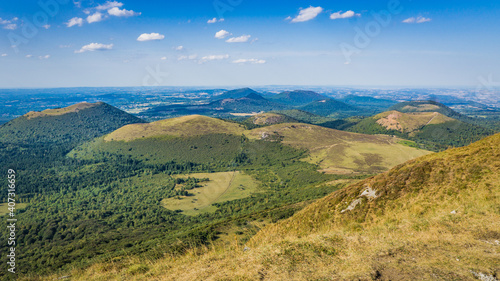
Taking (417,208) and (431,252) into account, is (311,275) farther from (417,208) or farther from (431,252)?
(417,208)

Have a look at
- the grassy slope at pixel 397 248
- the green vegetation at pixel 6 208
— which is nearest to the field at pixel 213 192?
the green vegetation at pixel 6 208

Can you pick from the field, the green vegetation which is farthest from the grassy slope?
the green vegetation

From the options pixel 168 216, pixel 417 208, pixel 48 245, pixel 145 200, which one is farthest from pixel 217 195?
pixel 417 208

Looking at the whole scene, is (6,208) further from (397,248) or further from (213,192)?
(397,248)

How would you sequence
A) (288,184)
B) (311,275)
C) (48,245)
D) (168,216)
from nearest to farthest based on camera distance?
(311,275) < (48,245) < (168,216) < (288,184)

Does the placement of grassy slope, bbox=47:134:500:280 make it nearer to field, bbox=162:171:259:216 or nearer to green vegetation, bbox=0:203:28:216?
field, bbox=162:171:259:216

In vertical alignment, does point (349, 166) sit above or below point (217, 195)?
above

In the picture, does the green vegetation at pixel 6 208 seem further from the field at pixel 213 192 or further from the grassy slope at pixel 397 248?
the grassy slope at pixel 397 248
